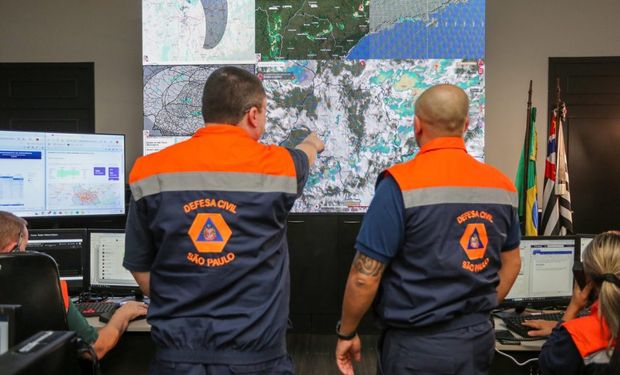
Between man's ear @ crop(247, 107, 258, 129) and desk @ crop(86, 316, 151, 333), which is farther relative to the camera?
desk @ crop(86, 316, 151, 333)

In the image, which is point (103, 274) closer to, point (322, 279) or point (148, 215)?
point (148, 215)

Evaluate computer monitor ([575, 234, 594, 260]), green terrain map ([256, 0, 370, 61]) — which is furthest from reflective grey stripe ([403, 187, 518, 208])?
green terrain map ([256, 0, 370, 61])

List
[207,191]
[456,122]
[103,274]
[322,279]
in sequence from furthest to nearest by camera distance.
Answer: [322,279]
[103,274]
[456,122]
[207,191]

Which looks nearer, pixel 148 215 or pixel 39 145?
pixel 148 215

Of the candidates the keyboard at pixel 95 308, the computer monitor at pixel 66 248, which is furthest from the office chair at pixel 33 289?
the computer monitor at pixel 66 248

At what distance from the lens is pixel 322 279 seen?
4086mm

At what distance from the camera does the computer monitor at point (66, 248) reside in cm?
276

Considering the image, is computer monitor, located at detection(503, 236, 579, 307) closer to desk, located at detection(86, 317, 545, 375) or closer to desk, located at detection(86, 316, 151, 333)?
desk, located at detection(86, 317, 545, 375)

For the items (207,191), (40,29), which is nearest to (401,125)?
(207,191)

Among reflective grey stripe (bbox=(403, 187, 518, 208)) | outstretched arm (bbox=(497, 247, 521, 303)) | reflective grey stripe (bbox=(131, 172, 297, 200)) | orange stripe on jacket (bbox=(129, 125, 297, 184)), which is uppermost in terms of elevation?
orange stripe on jacket (bbox=(129, 125, 297, 184))

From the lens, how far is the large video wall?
13.5 ft

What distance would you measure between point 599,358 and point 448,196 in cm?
62

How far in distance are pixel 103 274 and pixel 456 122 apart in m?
2.00

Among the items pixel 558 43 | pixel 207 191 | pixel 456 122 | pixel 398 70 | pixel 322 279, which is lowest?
pixel 322 279
